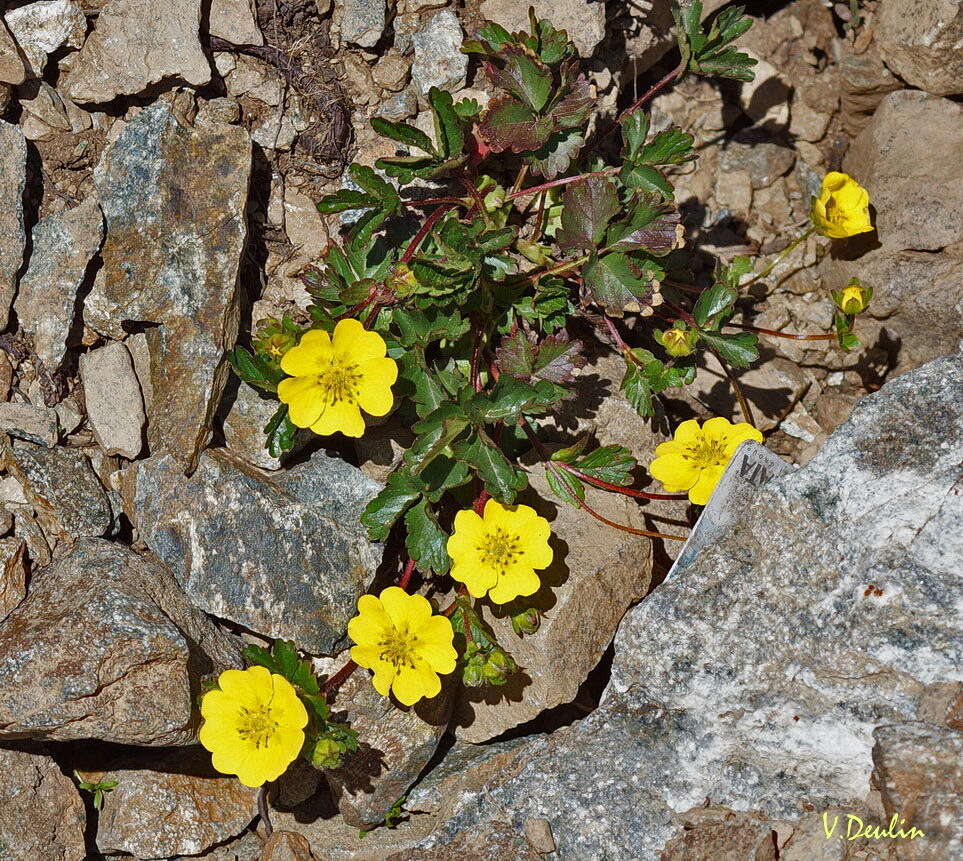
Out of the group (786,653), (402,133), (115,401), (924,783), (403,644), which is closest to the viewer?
(924,783)

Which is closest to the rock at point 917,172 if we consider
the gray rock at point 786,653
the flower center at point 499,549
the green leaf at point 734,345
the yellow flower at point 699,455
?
the green leaf at point 734,345

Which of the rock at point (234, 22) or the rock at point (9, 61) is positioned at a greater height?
the rock at point (9, 61)

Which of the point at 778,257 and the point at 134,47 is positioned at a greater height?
the point at 134,47

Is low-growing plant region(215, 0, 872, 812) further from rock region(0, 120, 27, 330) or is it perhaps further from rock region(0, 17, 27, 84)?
rock region(0, 17, 27, 84)

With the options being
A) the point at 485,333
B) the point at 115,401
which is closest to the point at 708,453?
the point at 485,333

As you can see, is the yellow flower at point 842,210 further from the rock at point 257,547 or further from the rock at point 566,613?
the rock at point 257,547

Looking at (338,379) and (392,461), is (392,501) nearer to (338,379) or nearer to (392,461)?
(392,461)

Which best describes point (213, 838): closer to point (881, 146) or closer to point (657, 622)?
point (657, 622)

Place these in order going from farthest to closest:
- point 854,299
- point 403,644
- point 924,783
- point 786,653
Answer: point 854,299, point 403,644, point 786,653, point 924,783
